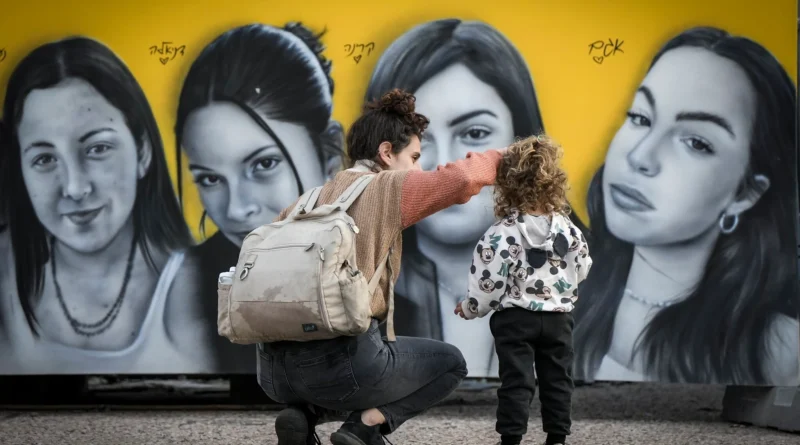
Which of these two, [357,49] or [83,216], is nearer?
[357,49]

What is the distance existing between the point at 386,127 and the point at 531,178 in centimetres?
68

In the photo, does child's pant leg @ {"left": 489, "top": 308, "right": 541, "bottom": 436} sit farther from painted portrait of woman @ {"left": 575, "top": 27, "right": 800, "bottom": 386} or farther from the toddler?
painted portrait of woman @ {"left": 575, "top": 27, "right": 800, "bottom": 386}

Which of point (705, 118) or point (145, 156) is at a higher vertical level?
point (705, 118)

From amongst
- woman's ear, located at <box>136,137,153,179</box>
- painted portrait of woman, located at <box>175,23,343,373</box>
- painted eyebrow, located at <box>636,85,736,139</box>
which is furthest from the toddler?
woman's ear, located at <box>136,137,153,179</box>

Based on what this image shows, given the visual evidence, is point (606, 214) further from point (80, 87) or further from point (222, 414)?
point (80, 87)

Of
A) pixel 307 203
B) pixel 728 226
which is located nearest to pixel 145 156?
pixel 307 203

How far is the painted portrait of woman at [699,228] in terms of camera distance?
18.7 feet

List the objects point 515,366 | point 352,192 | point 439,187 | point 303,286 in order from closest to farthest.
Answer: point 303,286, point 439,187, point 352,192, point 515,366

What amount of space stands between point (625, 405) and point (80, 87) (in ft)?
12.5

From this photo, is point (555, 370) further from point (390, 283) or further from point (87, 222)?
point (87, 222)

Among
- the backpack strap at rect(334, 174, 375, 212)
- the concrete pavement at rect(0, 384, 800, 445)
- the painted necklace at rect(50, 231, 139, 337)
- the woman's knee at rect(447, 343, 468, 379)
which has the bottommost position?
the concrete pavement at rect(0, 384, 800, 445)

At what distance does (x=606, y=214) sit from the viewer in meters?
5.82

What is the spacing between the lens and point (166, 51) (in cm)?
599

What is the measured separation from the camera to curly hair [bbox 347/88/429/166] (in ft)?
13.1
